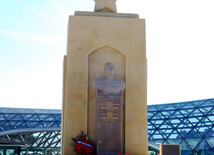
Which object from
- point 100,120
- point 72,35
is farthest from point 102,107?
point 72,35

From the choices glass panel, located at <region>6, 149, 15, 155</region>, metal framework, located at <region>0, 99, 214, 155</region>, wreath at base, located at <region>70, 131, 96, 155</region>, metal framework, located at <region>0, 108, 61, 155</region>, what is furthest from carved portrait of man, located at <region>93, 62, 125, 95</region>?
metal framework, located at <region>0, 108, 61, 155</region>

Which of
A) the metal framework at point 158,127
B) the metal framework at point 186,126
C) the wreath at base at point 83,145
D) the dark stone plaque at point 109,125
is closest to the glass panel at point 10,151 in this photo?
the wreath at base at point 83,145

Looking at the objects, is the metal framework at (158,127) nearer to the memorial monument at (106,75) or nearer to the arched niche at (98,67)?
the memorial monument at (106,75)

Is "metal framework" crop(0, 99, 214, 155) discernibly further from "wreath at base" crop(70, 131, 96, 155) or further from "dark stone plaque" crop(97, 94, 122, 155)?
"dark stone plaque" crop(97, 94, 122, 155)

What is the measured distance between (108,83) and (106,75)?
1.50 ft

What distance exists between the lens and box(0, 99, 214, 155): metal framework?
167ft

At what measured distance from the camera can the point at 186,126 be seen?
177 feet

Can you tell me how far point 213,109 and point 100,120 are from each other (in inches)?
1591

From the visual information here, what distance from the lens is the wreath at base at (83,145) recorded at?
17094 mm

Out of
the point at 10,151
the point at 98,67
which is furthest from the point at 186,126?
the point at 10,151

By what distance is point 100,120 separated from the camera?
56.7 feet

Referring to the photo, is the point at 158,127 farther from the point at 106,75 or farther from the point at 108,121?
the point at 108,121

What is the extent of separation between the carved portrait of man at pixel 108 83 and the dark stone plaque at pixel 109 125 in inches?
13.1

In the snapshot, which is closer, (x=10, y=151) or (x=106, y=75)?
(x=10, y=151)
